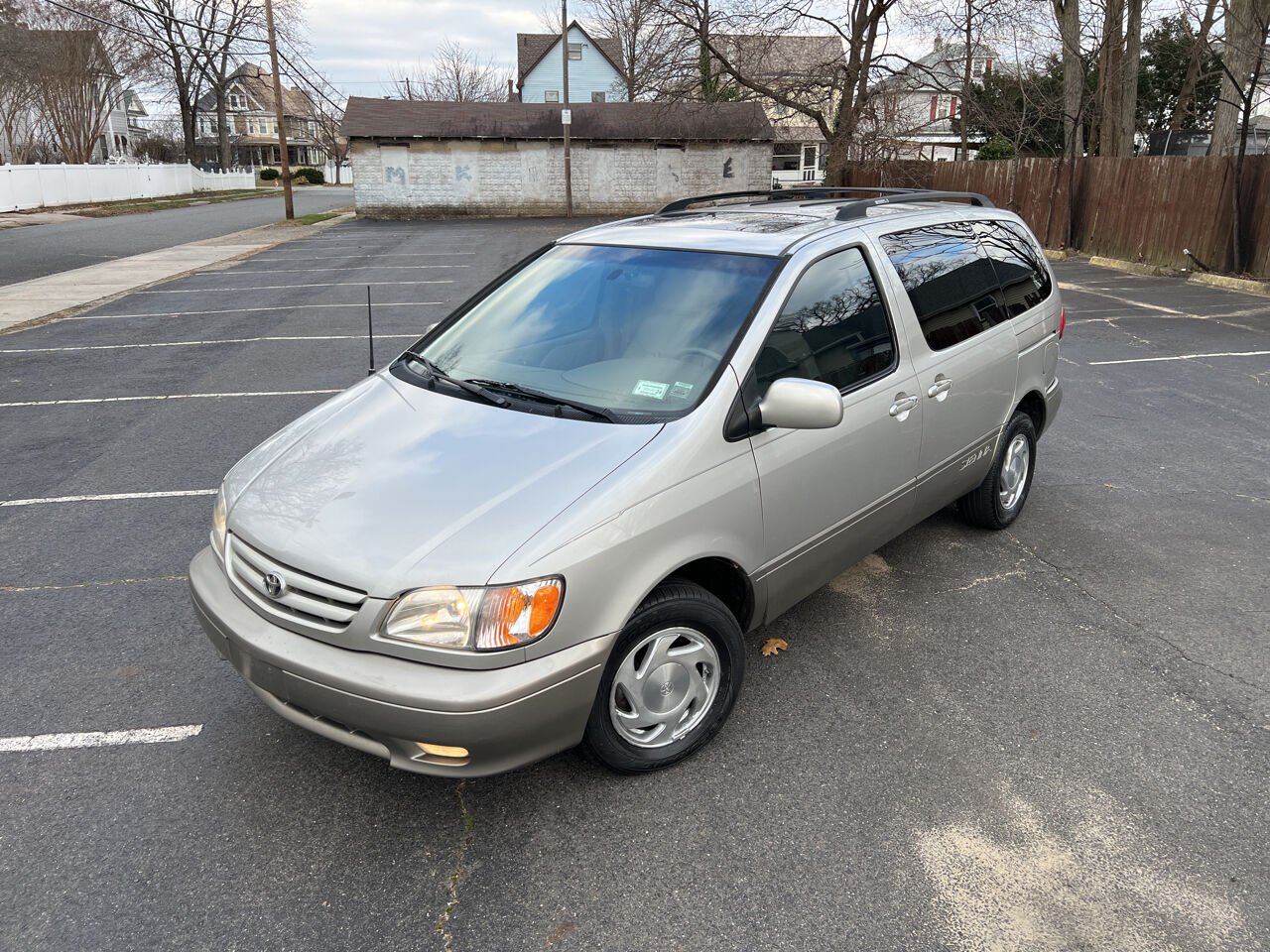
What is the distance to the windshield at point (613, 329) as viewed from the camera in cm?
331

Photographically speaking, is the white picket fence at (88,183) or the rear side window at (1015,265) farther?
the white picket fence at (88,183)

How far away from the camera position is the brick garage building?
1377 inches

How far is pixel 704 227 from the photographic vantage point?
4035 mm

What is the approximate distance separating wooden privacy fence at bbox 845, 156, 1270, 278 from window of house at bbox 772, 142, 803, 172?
32.5 m

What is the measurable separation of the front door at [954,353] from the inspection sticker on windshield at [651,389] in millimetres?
1301

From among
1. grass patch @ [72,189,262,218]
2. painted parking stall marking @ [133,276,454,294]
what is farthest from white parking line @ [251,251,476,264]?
grass patch @ [72,189,262,218]

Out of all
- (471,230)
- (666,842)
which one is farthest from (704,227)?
(471,230)

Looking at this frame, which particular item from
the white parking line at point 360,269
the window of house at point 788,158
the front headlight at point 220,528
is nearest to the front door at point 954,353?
the front headlight at point 220,528

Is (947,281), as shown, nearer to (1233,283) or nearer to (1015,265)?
(1015,265)

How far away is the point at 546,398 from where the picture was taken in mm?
3348

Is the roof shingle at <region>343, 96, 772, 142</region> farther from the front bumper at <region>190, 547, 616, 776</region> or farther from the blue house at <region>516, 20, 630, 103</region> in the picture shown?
the front bumper at <region>190, 547, 616, 776</region>

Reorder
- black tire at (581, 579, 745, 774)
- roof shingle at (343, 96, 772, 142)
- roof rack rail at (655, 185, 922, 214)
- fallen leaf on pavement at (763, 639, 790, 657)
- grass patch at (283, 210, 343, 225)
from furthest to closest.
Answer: roof shingle at (343, 96, 772, 142)
grass patch at (283, 210, 343, 225)
roof rack rail at (655, 185, 922, 214)
fallen leaf on pavement at (763, 639, 790, 657)
black tire at (581, 579, 745, 774)

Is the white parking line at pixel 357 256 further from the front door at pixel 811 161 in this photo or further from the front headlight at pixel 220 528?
the front door at pixel 811 161

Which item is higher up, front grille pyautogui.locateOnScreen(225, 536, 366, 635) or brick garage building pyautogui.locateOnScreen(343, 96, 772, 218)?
brick garage building pyautogui.locateOnScreen(343, 96, 772, 218)
